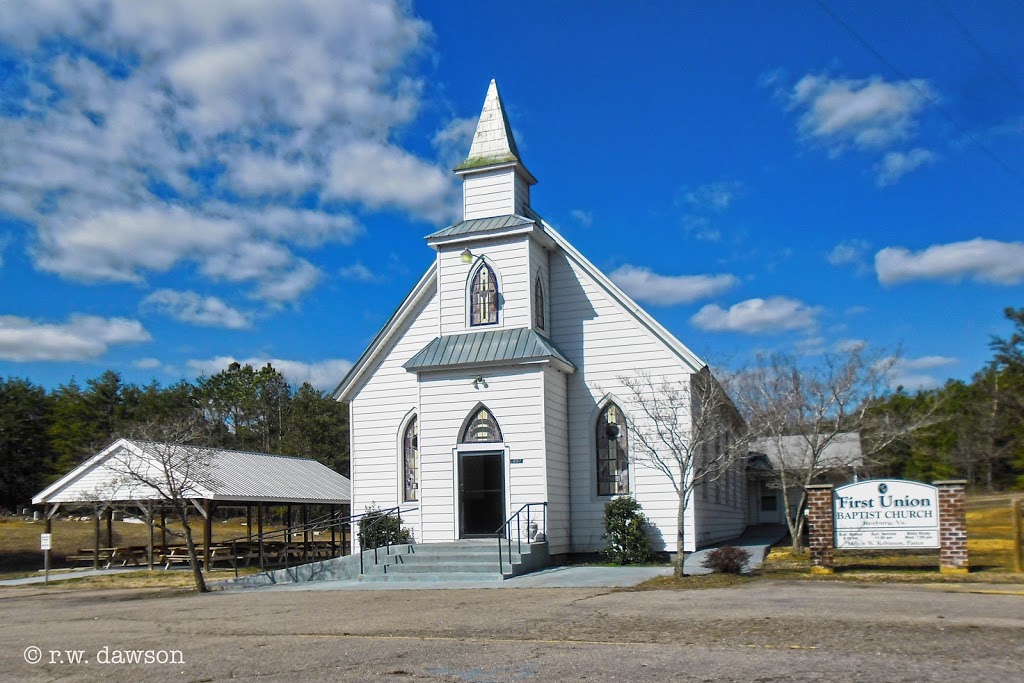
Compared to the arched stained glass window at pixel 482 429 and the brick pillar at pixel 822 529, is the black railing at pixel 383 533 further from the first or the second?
the brick pillar at pixel 822 529

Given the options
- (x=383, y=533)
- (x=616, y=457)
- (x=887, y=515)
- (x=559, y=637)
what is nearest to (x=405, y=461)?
(x=383, y=533)

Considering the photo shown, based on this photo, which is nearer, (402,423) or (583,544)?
(583,544)

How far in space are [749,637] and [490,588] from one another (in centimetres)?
856

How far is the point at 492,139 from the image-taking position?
2695 cm

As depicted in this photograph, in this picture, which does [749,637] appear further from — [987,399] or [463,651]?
[987,399]

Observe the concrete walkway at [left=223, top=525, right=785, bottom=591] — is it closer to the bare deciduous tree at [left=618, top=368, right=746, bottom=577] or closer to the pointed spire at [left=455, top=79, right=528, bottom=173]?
the bare deciduous tree at [left=618, top=368, right=746, bottom=577]

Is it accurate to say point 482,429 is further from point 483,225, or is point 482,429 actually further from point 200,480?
point 200,480

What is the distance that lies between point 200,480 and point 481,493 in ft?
33.1

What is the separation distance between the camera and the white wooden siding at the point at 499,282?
24.5 meters

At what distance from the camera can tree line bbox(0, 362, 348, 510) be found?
71.2 metres

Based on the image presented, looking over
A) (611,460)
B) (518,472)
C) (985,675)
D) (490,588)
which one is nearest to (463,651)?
(985,675)

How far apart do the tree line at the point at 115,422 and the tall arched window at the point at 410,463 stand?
43.0m

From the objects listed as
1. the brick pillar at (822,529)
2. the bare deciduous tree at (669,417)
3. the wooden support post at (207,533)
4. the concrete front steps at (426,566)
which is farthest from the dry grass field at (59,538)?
the brick pillar at (822,529)

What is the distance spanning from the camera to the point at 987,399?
68312 mm
